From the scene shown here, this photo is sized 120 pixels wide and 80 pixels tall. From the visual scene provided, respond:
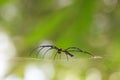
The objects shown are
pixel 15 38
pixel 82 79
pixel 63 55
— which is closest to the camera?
pixel 63 55

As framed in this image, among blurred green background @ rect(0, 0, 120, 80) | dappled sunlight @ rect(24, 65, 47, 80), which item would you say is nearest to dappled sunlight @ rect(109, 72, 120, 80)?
blurred green background @ rect(0, 0, 120, 80)

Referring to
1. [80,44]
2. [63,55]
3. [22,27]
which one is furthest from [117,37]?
[22,27]

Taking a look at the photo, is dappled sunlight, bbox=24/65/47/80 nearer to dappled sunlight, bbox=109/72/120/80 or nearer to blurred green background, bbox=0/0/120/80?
blurred green background, bbox=0/0/120/80

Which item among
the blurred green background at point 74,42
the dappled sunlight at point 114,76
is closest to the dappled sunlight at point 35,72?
the blurred green background at point 74,42

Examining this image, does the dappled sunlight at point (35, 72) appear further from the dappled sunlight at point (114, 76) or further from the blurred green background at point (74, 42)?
the dappled sunlight at point (114, 76)

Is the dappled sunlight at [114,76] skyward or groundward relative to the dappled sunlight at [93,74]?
groundward

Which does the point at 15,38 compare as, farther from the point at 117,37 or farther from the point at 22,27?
the point at 117,37

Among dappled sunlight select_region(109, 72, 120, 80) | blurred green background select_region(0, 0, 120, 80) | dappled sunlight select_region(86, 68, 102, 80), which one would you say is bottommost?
dappled sunlight select_region(109, 72, 120, 80)

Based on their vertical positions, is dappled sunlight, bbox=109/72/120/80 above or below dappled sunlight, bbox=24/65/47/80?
below
